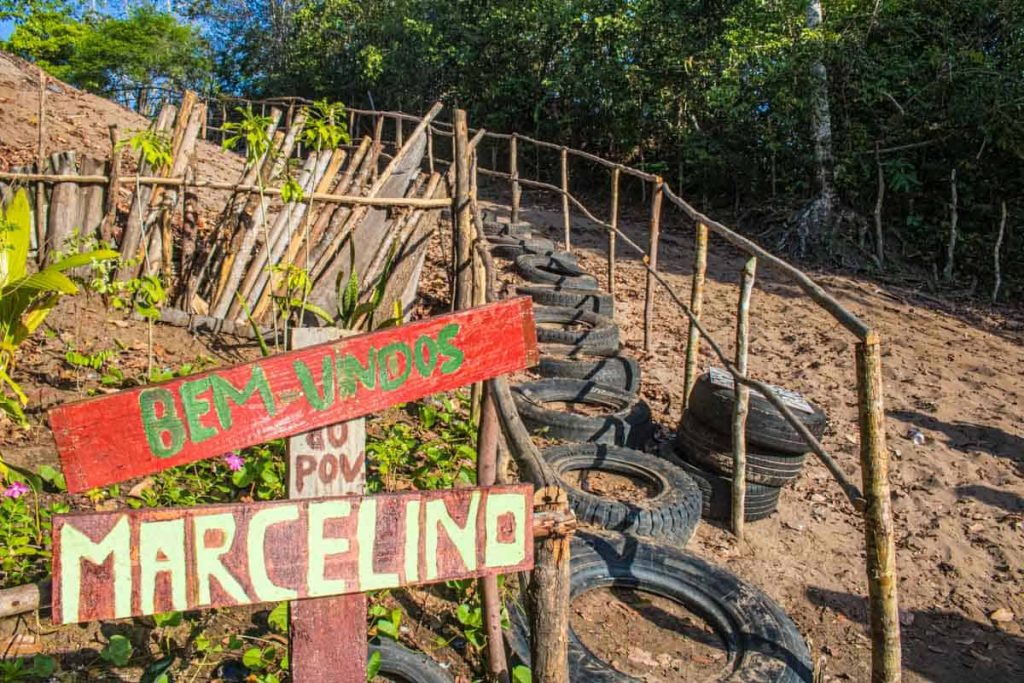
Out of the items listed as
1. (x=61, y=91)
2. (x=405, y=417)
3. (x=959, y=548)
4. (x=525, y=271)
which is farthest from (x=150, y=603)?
(x=61, y=91)

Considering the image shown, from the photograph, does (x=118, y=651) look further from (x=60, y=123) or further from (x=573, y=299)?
(x=60, y=123)

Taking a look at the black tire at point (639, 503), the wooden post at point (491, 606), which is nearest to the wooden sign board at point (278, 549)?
the wooden post at point (491, 606)

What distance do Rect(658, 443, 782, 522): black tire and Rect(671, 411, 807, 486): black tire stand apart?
4cm

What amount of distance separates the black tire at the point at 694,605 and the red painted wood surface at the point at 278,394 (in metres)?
1.59

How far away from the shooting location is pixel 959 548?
454 cm

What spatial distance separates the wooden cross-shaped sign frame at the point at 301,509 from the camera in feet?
4.26

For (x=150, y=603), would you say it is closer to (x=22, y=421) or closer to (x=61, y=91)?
(x=22, y=421)

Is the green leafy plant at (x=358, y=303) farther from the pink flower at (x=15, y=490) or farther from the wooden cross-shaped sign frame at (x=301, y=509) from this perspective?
the wooden cross-shaped sign frame at (x=301, y=509)

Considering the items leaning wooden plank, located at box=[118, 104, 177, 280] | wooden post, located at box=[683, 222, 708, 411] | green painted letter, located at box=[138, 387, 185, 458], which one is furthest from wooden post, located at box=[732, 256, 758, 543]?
leaning wooden plank, located at box=[118, 104, 177, 280]

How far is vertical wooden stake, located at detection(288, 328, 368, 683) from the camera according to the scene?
4.89ft

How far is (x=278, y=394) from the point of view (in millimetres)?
1425

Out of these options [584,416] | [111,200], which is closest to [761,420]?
[584,416]

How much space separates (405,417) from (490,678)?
216 centimetres

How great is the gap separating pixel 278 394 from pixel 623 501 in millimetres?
3049
